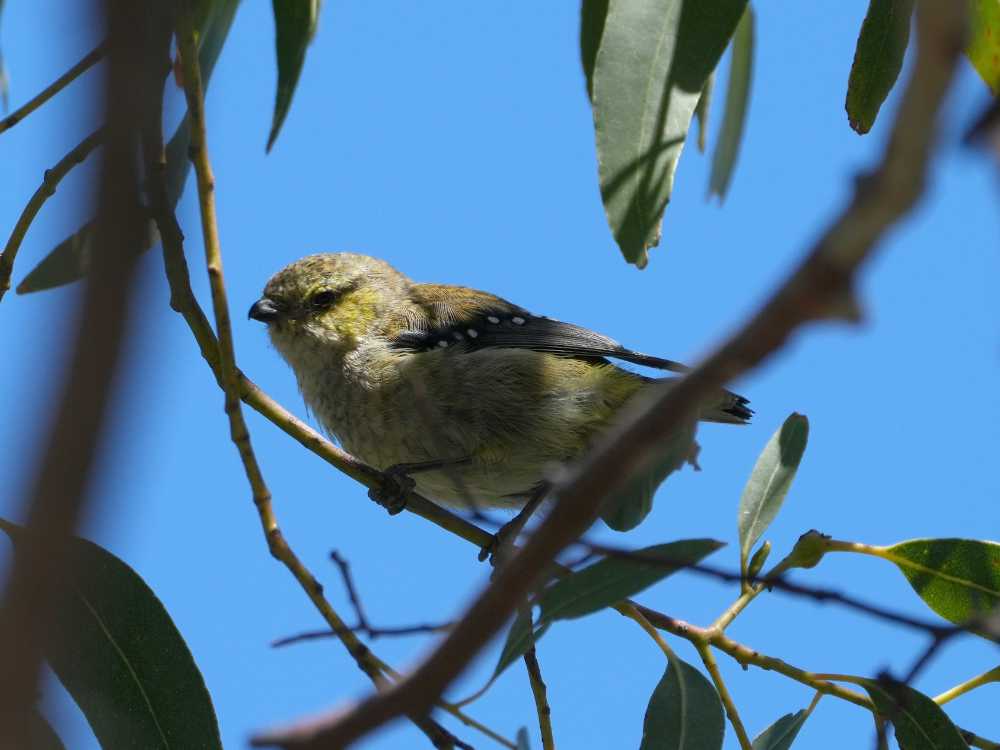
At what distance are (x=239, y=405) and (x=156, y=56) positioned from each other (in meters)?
1.62

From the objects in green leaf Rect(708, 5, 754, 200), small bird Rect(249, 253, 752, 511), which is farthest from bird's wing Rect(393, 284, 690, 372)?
green leaf Rect(708, 5, 754, 200)

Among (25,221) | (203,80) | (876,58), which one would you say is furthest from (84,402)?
(876,58)

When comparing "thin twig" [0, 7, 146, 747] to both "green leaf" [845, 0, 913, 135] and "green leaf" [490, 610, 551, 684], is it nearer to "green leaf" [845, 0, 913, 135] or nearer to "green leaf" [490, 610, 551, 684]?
"green leaf" [490, 610, 551, 684]

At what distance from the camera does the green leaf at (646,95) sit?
2947 millimetres

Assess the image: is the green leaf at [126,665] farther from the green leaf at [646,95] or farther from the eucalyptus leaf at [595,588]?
the green leaf at [646,95]

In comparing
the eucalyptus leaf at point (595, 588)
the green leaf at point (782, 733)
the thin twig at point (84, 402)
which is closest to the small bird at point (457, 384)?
the green leaf at point (782, 733)

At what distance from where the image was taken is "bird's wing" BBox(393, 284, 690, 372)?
15.0ft

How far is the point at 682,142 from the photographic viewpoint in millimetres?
3025

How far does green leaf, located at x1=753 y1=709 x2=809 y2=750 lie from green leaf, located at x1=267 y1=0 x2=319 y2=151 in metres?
2.13

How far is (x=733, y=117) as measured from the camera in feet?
14.4

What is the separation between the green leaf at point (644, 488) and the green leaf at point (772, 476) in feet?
0.90

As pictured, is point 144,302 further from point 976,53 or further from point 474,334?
point 474,334

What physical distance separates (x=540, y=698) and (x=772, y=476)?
1003 millimetres

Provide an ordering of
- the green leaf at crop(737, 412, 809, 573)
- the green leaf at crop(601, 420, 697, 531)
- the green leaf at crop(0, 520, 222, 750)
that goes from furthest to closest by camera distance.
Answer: the green leaf at crop(737, 412, 809, 573), the green leaf at crop(0, 520, 222, 750), the green leaf at crop(601, 420, 697, 531)
